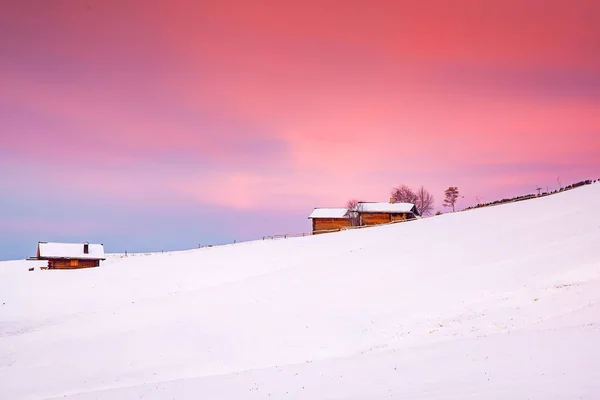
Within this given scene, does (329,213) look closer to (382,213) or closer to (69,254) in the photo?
(382,213)

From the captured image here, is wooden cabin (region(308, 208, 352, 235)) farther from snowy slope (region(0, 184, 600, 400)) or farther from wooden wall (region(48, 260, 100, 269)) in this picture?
wooden wall (region(48, 260, 100, 269))

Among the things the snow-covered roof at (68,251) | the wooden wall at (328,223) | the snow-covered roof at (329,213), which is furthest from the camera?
the snow-covered roof at (329,213)

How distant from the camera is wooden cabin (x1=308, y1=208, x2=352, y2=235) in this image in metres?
80.4

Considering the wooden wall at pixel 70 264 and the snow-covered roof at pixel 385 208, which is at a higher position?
the snow-covered roof at pixel 385 208

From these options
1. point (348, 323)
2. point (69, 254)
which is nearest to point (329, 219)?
point (69, 254)

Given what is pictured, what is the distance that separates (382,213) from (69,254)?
50037 millimetres

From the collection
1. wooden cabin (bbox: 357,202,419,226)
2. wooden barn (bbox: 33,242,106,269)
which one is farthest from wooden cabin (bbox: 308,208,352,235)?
wooden barn (bbox: 33,242,106,269)

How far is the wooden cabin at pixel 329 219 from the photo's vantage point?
8044 centimetres

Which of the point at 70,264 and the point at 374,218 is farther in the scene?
the point at 374,218

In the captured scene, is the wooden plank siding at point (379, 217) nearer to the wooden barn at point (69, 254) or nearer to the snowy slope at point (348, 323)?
the snowy slope at point (348, 323)

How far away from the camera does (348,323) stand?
27266 millimetres

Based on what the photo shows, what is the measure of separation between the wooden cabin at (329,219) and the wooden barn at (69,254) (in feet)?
114

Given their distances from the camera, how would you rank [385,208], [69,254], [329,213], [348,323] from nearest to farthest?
[348,323]
[69,254]
[385,208]
[329,213]

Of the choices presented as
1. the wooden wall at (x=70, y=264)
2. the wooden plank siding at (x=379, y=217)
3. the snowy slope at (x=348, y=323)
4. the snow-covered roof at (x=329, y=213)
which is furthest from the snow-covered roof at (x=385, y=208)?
the wooden wall at (x=70, y=264)
